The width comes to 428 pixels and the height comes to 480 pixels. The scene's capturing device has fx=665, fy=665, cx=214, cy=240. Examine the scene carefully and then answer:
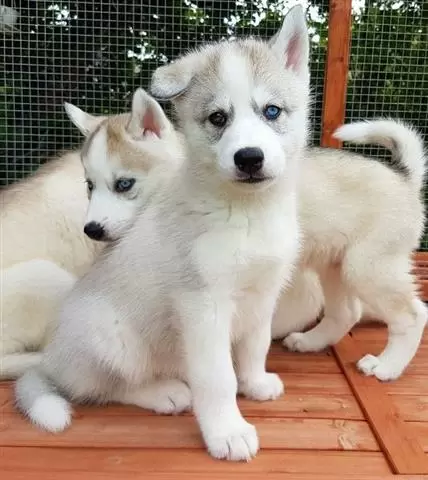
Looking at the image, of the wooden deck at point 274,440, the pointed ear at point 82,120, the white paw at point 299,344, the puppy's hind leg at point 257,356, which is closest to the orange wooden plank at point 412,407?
the wooden deck at point 274,440

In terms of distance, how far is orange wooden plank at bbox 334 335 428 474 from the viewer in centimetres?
190

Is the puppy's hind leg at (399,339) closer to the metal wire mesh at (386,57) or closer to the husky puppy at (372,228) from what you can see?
the husky puppy at (372,228)

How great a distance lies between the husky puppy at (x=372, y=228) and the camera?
250 centimetres

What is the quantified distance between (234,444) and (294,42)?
1.25 metres

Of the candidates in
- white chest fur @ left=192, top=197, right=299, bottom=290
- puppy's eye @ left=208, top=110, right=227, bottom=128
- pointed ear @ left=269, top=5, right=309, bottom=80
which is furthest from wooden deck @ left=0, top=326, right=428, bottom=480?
pointed ear @ left=269, top=5, right=309, bottom=80

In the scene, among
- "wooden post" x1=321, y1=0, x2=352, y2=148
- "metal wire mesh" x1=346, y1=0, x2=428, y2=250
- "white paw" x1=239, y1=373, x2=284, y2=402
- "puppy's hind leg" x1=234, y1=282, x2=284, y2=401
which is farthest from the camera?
"metal wire mesh" x1=346, y1=0, x2=428, y2=250

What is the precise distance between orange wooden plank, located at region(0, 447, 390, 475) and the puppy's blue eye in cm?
98

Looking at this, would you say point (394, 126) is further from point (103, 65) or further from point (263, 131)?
point (103, 65)

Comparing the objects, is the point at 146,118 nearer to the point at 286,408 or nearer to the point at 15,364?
the point at 15,364

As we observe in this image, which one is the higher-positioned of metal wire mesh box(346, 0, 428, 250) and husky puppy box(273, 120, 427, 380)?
metal wire mesh box(346, 0, 428, 250)

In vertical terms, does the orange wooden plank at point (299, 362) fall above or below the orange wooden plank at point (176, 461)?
below

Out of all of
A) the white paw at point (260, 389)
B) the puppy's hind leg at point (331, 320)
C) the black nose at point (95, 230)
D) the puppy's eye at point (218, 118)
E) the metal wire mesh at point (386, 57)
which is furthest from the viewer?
the metal wire mesh at point (386, 57)

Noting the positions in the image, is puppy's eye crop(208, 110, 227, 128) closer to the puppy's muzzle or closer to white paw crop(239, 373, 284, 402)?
the puppy's muzzle

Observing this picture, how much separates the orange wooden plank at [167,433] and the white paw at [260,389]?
0.48 feet
